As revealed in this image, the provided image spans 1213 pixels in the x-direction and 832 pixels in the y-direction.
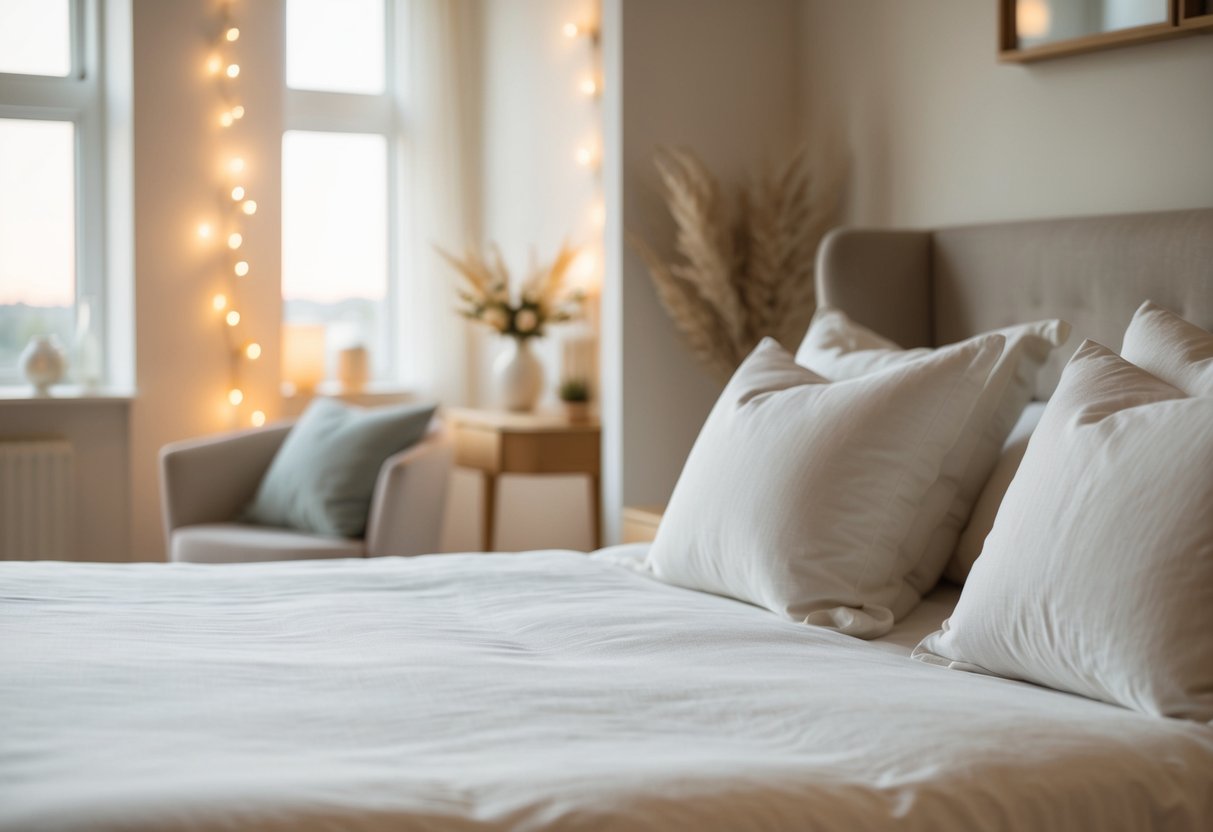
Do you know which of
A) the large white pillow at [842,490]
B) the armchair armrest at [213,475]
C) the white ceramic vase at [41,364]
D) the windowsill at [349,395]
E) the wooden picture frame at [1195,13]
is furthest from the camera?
the windowsill at [349,395]

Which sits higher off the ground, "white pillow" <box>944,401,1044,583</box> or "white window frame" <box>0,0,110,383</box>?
"white window frame" <box>0,0,110,383</box>

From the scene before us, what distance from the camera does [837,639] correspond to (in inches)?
72.1

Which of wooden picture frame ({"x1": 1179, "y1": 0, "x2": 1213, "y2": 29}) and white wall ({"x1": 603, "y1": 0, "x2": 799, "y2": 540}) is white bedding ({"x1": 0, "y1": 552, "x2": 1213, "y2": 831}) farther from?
white wall ({"x1": 603, "y1": 0, "x2": 799, "y2": 540})

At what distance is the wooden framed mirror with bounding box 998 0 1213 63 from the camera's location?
2.57 m

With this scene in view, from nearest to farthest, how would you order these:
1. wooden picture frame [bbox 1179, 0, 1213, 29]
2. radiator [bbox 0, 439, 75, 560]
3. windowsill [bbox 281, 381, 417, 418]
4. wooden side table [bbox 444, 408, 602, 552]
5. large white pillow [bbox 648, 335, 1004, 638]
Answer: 1. large white pillow [bbox 648, 335, 1004, 638]
2. wooden picture frame [bbox 1179, 0, 1213, 29]
3. wooden side table [bbox 444, 408, 602, 552]
4. radiator [bbox 0, 439, 75, 560]
5. windowsill [bbox 281, 381, 417, 418]

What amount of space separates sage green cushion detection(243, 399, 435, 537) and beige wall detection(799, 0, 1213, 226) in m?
1.47

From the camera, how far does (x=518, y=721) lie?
1364 mm

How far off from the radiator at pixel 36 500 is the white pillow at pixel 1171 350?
3531 mm

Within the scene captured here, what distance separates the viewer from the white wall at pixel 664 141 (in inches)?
150

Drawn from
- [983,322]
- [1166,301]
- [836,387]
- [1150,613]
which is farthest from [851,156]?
[1150,613]

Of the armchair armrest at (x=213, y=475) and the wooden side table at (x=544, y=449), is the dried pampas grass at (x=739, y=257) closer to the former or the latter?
the wooden side table at (x=544, y=449)

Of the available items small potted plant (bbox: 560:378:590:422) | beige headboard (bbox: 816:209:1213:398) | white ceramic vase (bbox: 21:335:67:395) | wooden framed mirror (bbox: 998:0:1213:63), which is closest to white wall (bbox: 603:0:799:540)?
small potted plant (bbox: 560:378:590:422)

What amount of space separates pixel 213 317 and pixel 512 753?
11.6 ft

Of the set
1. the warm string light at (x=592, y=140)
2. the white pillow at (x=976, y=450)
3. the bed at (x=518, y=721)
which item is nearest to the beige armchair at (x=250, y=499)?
the warm string light at (x=592, y=140)
